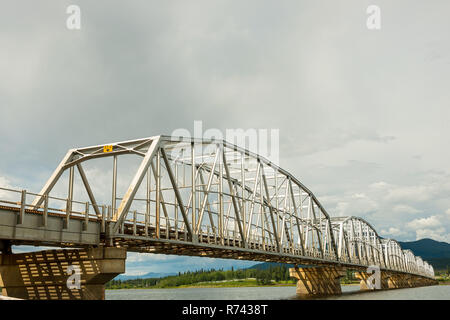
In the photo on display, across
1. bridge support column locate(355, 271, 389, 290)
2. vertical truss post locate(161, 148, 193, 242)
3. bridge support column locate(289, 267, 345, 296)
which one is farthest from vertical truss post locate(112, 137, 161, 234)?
bridge support column locate(355, 271, 389, 290)

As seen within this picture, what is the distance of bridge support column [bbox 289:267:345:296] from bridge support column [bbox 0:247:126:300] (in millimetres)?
57915

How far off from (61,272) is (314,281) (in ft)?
203

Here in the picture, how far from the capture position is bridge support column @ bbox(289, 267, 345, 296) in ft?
264

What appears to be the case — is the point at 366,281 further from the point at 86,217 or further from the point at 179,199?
the point at 86,217

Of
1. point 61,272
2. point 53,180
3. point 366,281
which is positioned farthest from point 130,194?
point 366,281

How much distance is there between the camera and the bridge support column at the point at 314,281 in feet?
264

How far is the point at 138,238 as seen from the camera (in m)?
29.6

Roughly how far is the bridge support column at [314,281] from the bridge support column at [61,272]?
190 feet

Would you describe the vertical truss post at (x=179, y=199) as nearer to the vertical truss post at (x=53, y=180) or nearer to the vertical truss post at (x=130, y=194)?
the vertical truss post at (x=130, y=194)

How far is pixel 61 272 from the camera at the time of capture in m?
27.5

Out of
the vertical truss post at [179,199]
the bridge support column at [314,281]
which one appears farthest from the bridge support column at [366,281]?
the vertical truss post at [179,199]

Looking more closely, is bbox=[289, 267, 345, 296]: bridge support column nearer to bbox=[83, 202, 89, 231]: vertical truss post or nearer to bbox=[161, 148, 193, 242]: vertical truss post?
bbox=[161, 148, 193, 242]: vertical truss post
